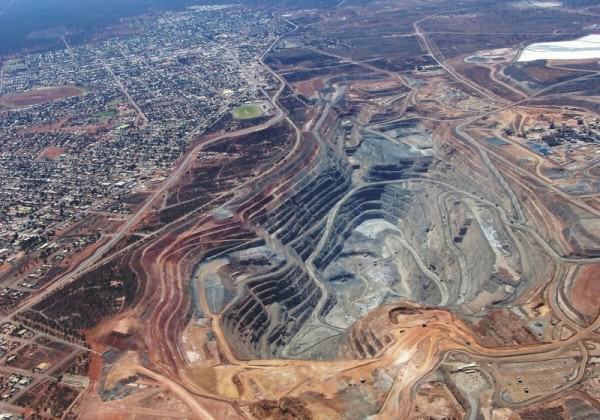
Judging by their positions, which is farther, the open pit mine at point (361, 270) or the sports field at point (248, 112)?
the sports field at point (248, 112)

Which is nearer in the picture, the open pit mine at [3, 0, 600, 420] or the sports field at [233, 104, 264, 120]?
the open pit mine at [3, 0, 600, 420]

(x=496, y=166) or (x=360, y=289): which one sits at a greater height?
(x=496, y=166)

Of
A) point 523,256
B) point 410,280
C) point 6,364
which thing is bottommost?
point 410,280

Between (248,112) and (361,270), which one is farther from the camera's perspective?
(248,112)

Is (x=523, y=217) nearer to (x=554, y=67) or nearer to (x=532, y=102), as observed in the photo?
(x=532, y=102)

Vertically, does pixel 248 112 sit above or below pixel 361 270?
above

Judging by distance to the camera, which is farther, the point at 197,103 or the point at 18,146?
the point at 197,103

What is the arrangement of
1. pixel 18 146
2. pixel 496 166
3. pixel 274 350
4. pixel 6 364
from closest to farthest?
1. pixel 6 364
2. pixel 274 350
3. pixel 496 166
4. pixel 18 146

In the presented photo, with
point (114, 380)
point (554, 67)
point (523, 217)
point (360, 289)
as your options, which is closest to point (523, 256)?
point (523, 217)
